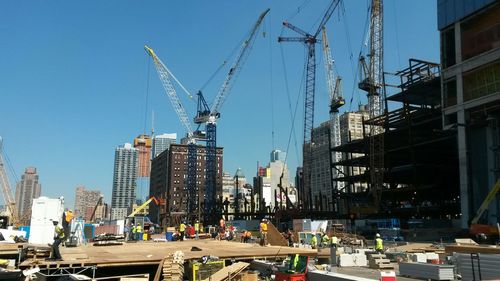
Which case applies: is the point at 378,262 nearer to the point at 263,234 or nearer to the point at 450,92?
the point at 263,234

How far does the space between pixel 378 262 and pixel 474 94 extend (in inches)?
1346

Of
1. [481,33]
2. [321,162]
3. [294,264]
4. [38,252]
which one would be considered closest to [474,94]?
[481,33]

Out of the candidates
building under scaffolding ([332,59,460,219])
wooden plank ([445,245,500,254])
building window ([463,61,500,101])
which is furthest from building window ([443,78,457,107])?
wooden plank ([445,245,500,254])

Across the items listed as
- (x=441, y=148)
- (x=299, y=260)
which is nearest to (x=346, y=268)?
(x=299, y=260)

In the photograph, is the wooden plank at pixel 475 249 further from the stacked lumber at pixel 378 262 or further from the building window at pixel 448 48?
the building window at pixel 448 48

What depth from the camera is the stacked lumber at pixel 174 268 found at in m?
19.4

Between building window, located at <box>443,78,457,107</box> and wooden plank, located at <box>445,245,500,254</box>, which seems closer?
wooden plank, located at <box>445,245,500,254</box>

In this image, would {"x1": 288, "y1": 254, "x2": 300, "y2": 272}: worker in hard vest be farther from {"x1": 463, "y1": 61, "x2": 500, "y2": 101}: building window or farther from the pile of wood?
{"x1": 463, "y1": 61, "x2": 500, "y2": 101}: building window

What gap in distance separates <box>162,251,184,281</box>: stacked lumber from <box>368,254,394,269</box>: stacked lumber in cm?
1111

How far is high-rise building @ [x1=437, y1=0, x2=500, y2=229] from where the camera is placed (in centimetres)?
4862

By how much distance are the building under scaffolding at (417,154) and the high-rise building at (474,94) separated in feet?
35.5

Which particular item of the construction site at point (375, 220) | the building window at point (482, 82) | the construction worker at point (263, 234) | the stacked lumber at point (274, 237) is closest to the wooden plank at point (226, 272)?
the construction site at point (375, 220)

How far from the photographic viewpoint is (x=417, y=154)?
251 feet

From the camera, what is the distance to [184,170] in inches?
7608
